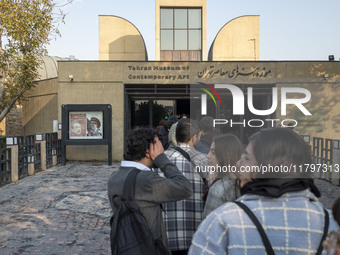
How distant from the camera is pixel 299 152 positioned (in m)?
1.59

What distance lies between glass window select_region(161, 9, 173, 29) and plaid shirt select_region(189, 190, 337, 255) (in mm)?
23953

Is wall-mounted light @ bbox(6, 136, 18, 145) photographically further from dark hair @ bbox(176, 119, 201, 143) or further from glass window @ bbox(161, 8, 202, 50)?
glass window @ bbox(161, 8, 202, 50)

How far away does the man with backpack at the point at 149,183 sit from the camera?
255 centimetres

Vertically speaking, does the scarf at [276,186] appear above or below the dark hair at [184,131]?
below

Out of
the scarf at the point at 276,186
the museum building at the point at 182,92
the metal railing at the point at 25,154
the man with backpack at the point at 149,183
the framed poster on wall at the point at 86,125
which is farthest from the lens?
the museum building at the point at 182,92

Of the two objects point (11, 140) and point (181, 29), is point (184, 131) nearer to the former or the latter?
point (11, 140)

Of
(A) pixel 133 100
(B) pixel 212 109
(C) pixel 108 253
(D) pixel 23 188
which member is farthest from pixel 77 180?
(B) pixel 212 109

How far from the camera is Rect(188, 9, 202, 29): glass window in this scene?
79.5ft

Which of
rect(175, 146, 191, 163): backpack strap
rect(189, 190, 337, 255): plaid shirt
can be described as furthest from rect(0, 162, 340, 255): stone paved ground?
rect(189, 190, 337, 255): plaid shirt

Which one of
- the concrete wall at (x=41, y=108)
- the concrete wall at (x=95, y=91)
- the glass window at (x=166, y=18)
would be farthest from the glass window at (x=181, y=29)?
the concrete wall at (x=95, y=91)

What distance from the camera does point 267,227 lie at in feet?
4.98

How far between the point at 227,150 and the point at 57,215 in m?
4.93

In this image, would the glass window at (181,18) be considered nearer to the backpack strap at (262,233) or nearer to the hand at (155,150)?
the hand at (155,150)

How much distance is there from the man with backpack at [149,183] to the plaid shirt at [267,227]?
101 centimetres
